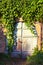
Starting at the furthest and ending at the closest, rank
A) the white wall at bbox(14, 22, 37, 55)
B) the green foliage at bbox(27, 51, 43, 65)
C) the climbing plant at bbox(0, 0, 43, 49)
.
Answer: the white wall at bbox(14, 22, 37, 55)
the climbing plant at bbox(0, 0, 43, 49)
the green foliage at bbox(27, 51, 43, 65)

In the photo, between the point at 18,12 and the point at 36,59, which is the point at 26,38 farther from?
the point at 36,59

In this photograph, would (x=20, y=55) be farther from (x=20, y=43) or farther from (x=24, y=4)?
(x=24, y=4)

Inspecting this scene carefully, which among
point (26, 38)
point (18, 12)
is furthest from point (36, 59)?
point (18, 12)

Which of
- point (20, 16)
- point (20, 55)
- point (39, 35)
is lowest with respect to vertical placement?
point (20, 55)

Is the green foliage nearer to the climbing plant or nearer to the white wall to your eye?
the white wall

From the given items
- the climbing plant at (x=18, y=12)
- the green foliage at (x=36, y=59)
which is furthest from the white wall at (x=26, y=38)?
the green foliage at (x=36, y=59)

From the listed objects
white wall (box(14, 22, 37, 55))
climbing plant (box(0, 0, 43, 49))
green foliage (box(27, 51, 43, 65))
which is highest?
climbing plant (box(0, 0, 43, 49))

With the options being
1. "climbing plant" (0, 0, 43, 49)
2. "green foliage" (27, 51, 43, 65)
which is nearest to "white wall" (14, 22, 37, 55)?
"climbing plant" (0, 0, 43, 49)

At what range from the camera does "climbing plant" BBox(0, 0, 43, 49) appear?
14297 millimetres

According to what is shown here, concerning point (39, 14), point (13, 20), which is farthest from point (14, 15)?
point (39, 14)

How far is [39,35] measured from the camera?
48.5ft

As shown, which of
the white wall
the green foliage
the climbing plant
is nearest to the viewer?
the green foliage

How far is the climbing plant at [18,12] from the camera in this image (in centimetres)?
1430

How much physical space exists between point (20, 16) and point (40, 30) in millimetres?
1173
